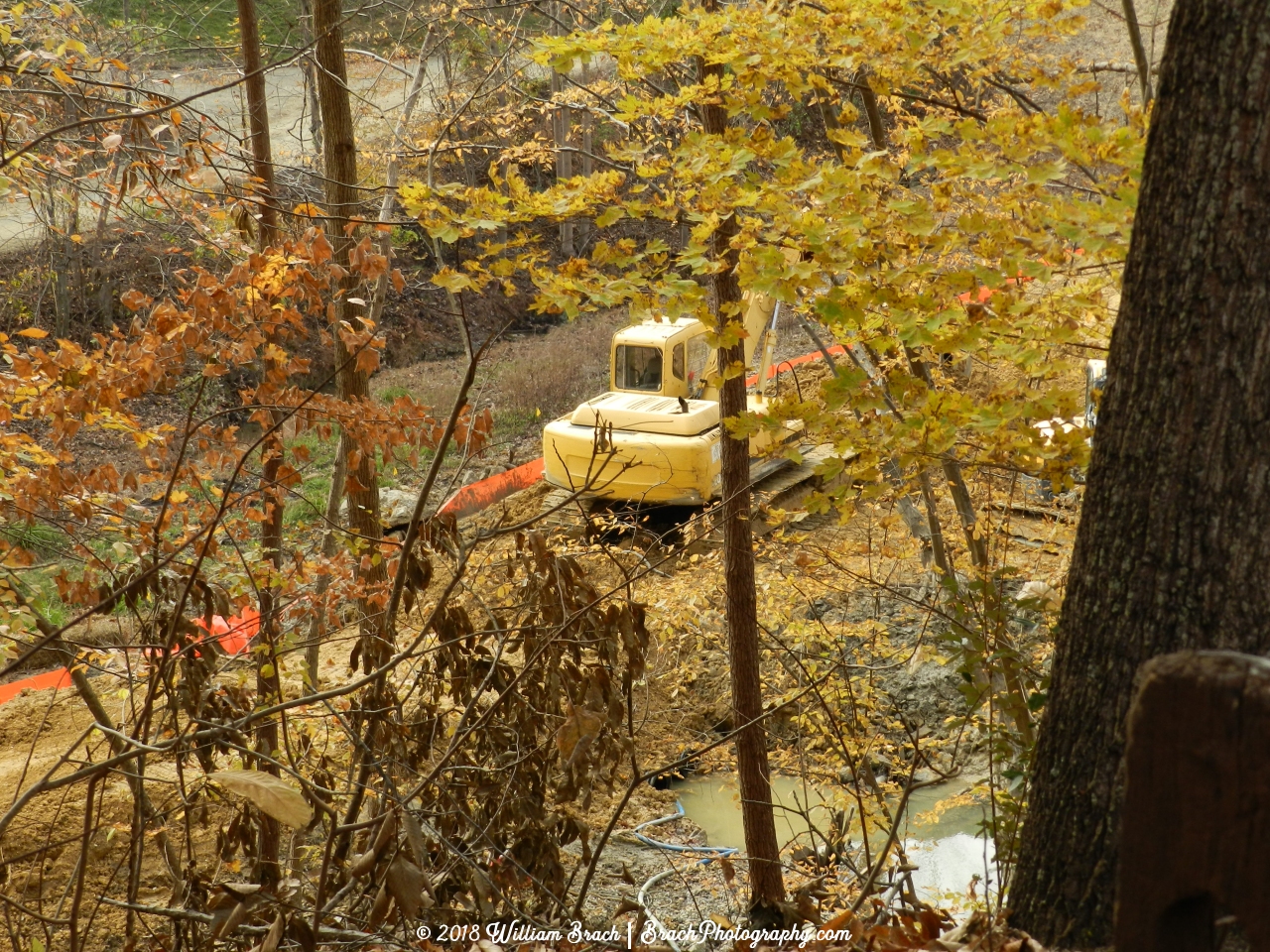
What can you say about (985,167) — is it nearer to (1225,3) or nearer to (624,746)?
(1225,3)

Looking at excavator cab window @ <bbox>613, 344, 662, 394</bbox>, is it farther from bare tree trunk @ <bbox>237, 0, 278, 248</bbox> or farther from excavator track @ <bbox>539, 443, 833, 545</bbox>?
bare tree trunk @ <bbox>237, 0, 278, 248</bbox>

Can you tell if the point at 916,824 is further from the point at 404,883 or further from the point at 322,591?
the point at 404,883

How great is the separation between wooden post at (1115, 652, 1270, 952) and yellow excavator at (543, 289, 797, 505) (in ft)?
26.0

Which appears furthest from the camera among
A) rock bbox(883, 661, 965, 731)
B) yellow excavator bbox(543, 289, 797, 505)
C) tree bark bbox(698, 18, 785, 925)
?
yellow excavator bbox(543, 289, 797, 505)

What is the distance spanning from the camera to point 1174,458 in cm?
208

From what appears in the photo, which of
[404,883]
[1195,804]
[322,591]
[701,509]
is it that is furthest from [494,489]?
[1195,804]

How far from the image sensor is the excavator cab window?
425 inches

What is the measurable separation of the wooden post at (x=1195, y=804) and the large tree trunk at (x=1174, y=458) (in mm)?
1092

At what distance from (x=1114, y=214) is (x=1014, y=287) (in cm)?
97

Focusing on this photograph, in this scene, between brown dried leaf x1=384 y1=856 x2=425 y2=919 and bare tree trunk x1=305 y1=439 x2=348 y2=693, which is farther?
bare tree trunk x1=305 y1=439 x2=348 y2=693

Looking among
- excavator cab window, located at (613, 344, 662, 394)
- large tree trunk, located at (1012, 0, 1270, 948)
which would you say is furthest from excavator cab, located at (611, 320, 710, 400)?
large tree trunk, located at (1012, 0, 1270, 948)

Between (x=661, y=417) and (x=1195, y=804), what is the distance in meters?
9.04

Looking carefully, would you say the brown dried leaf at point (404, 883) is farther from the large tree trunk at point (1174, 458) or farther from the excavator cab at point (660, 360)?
the excavator cab at point (660, 360)

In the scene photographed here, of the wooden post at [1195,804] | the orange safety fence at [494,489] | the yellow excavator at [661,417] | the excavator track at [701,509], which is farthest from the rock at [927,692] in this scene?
the wooden post at [1195,804]
